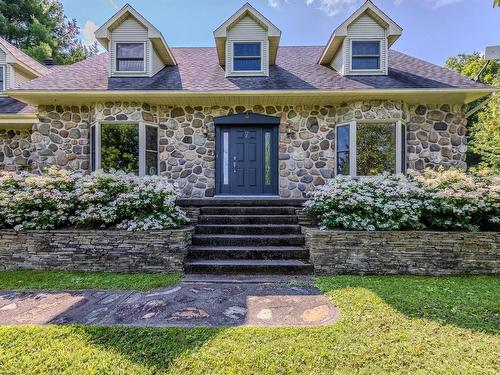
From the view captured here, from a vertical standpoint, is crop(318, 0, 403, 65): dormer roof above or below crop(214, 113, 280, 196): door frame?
above

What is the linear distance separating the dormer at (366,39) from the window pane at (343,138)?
5.07ft

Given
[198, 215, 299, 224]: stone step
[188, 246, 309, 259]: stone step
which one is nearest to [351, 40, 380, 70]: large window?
[198, 215, 299, 224]: stone step

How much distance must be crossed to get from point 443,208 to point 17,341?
6.18 m

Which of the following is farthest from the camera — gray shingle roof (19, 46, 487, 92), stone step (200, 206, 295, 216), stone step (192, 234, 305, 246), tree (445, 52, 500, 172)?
tree (445, 52, 500, 172)

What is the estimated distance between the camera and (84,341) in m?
2.68

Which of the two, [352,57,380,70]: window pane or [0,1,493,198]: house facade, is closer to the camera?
[0,1,493,198]: house facade

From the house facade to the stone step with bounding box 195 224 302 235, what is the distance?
7.46 ft

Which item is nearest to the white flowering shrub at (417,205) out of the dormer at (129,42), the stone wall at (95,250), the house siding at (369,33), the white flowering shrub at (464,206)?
the white flowering shrub at (464,206)

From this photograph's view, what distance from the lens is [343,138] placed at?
7.62 meters

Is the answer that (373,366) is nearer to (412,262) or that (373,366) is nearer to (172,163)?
(412,262)

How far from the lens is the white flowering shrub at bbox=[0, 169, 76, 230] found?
5.06m

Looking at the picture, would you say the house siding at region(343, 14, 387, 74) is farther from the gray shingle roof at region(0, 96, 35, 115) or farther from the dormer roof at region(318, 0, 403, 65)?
the gray shingle roof at region(0, 96, 35, 115)

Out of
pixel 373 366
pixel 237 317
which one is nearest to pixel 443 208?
pixel 373 366

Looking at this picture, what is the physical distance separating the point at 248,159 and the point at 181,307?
5.06 m
